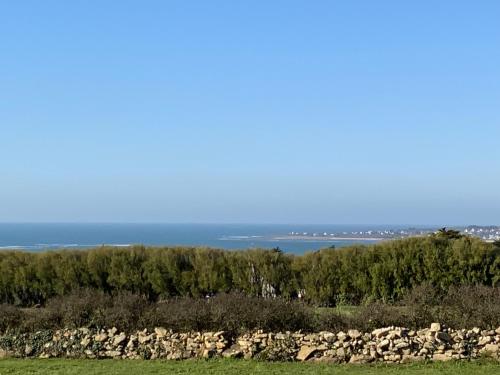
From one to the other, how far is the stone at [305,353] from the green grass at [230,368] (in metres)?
0.31

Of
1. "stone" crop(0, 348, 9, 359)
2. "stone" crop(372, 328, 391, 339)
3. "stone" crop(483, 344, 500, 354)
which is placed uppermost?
"stone" crop(372, 328, 391, 339)

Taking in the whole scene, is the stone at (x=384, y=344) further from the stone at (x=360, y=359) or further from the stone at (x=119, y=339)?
the stone at (x=119, y=339)

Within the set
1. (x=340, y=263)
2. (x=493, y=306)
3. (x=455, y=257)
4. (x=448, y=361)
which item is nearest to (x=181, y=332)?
(x=448, y=361)

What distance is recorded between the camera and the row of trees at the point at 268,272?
19.1 m

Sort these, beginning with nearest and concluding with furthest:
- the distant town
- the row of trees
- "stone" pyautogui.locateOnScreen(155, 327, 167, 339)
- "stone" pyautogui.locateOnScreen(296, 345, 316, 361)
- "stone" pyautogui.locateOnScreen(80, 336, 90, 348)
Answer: "stone" pyautogui.locateOnScreen(296, 345, 316, 361), "stone" pyautogui.locateOnScreen(155, 327, 167, 339), "stone" pyautogui.locateOnScreen(80, 336, 90, 348), the row of trees, the distant town

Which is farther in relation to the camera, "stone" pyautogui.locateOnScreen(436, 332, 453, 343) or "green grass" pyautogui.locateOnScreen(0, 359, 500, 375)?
"stone" pyautogui.locateOnScreen(436, 332, 453, 343)

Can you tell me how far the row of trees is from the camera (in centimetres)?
1912

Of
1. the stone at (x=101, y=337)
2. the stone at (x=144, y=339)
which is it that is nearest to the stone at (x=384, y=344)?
the stone at (x=144, y=339)

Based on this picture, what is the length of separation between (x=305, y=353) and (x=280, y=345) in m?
0.47

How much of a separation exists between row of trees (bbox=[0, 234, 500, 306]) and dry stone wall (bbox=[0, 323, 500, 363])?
649 cm

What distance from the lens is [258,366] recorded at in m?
11.3

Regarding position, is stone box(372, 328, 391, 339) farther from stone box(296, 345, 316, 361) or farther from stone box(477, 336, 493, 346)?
stone box(477, 336, 493, 346)

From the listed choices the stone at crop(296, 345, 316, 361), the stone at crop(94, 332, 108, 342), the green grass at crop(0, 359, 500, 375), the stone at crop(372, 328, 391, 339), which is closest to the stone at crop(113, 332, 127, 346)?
the stone at crop(94, 332, 108, 342)

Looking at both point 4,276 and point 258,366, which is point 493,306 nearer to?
point 258,366
